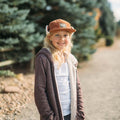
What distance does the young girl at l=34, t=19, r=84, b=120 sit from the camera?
6.28ft

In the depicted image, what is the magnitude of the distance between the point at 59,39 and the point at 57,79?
0.45 m

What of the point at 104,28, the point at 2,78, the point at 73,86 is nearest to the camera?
the point at 73,86

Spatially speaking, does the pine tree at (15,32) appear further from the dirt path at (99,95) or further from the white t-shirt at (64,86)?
the white t-shirt at (64,86)

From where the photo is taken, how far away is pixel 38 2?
684 cm

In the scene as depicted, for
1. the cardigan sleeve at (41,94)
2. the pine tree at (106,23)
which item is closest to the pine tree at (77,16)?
the cardigan sleeve at (41,94)

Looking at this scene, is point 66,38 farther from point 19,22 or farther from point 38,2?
point 38,2

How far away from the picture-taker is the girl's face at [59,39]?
210 cm

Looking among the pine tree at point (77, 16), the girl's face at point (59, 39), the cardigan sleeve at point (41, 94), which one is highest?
the pine tree at point (77, 16)

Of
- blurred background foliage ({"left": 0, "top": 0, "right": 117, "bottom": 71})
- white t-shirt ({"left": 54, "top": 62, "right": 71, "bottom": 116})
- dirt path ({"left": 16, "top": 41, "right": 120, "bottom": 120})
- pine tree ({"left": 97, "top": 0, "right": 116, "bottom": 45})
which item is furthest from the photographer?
pine tree ({"left": 97, "top": 0, "right": 116, "bottom": 45})

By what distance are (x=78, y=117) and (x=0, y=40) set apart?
4.45 meters

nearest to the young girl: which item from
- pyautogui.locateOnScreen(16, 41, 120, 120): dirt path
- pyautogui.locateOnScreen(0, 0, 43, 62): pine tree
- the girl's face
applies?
the girl's face

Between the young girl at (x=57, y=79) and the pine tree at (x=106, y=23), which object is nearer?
the young girl at (x=57, y=79)

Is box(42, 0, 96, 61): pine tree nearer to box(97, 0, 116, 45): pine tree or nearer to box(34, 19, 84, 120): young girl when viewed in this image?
box(34, 19, 84, 120): young girl

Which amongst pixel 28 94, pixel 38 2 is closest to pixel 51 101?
pixel 28 94
